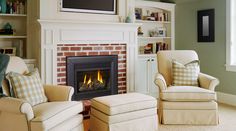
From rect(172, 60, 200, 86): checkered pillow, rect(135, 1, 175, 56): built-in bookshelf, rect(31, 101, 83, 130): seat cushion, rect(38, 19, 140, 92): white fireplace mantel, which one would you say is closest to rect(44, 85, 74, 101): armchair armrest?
rect(31, 101, 83, 130): seat cushion

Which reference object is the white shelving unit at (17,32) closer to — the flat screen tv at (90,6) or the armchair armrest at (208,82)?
the flat screen tv at (90,6)

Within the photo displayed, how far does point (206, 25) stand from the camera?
5.28m

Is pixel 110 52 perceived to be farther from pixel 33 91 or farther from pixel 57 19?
pixel 33 91

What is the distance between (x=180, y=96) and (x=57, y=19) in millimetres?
2081

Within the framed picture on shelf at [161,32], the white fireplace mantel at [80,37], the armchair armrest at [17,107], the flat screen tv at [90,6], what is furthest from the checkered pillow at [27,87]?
the framed picture on shelf at [161,32]

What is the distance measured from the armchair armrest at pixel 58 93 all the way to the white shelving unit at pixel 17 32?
1.36 m

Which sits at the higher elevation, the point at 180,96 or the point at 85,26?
the point at 85,26

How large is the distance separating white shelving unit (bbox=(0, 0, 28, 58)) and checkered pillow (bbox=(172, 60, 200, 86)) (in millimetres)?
2364

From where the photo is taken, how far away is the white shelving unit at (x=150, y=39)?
17.1ft

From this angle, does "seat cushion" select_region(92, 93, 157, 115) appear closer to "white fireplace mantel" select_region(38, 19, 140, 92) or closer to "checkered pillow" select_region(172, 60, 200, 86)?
"checkered pillow" select_region(172, 60, 200, 86)

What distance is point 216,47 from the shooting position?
5.13m

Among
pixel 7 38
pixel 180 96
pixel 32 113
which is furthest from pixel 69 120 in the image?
pixel 7 38

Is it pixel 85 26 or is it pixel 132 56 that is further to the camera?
pixel 132 56

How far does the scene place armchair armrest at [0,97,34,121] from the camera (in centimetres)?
248
